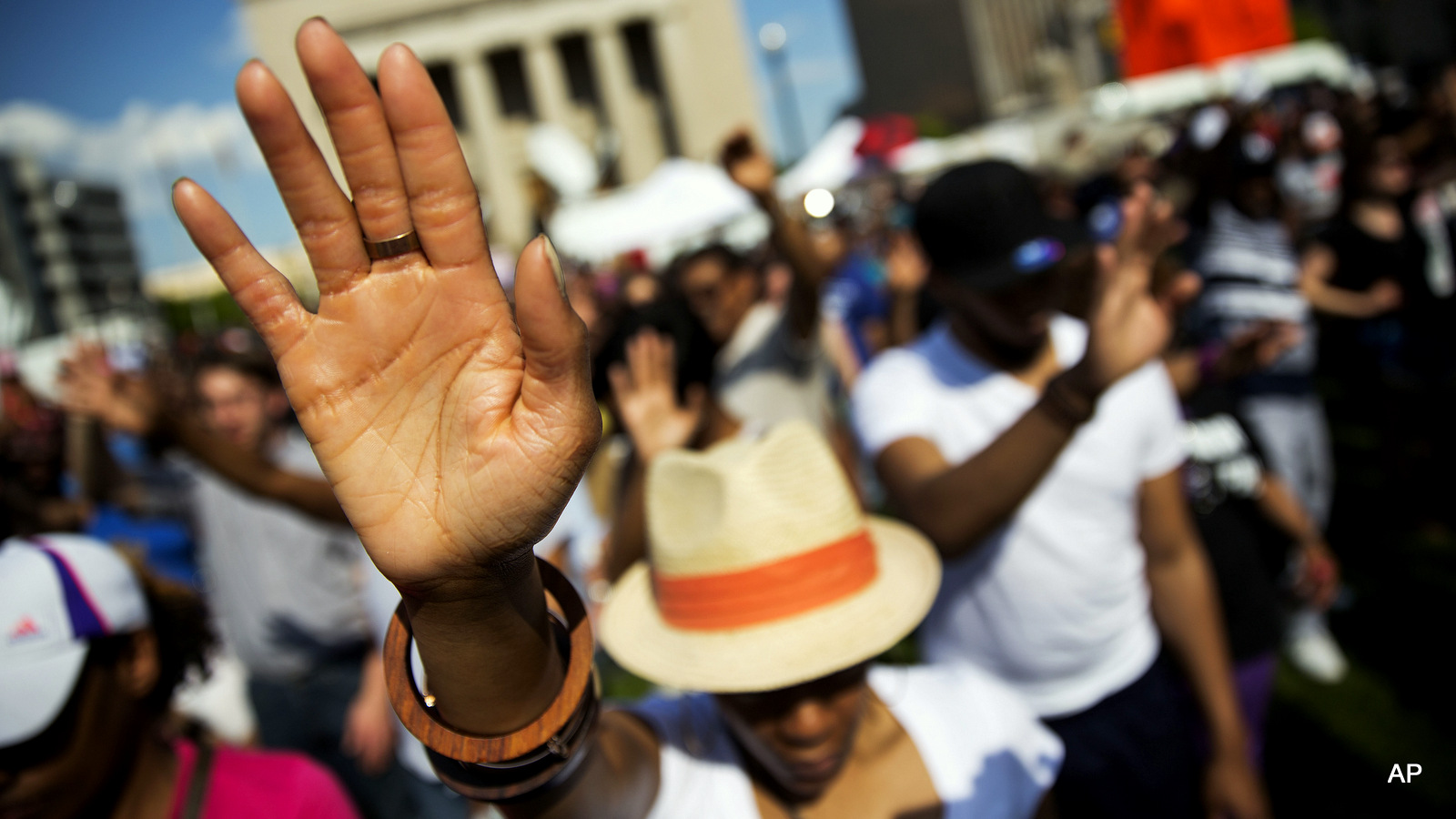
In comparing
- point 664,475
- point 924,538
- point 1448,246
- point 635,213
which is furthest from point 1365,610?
point 635,213

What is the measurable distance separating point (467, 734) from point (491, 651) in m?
0.12

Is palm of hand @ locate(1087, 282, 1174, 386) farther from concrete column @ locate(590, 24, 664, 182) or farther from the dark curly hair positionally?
concrete column @ locate(590, 24, 664, 182)

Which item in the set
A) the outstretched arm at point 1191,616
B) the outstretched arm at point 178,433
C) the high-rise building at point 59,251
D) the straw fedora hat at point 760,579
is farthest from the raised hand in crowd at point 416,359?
the high-rise building at point 59,251

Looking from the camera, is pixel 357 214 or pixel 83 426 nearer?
pixel 357 214

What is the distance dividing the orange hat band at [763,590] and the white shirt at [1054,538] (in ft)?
1.91

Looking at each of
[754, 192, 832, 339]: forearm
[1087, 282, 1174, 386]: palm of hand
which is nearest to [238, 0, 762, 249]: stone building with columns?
[754, 192, 832, 339]: forearm

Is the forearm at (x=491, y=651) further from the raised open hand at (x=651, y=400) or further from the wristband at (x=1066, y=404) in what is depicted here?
the raised open hand at (x=651, y=400)

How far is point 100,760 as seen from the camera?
169 cm

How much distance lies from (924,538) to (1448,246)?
5.25 metres

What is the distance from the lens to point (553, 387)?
36.8 inches

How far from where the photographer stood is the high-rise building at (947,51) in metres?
89.2

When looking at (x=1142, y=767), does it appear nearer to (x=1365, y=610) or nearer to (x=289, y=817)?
(x=289, y=817)

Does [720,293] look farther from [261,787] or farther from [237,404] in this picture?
[261,787]

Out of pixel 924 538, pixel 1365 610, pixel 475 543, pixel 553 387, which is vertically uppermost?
pixel 553 387
